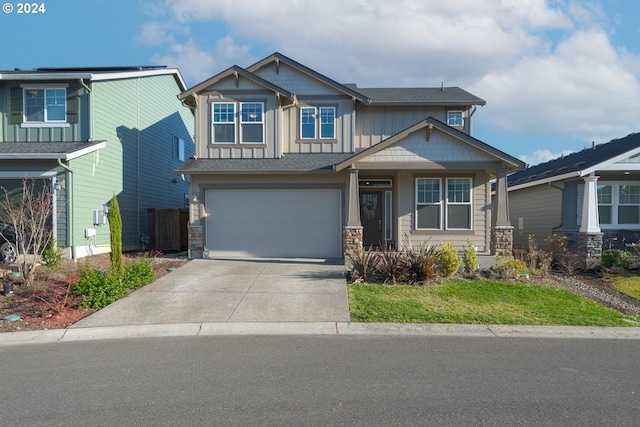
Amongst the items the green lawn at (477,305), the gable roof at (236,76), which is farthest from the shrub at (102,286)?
the gable roof at (236,76)

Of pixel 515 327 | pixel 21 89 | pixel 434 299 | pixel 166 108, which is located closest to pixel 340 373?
pixel 515 327

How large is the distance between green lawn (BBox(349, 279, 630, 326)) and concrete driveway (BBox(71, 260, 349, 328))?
2.10ft

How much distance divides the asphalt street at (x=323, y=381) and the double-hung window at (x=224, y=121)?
945 centimetres

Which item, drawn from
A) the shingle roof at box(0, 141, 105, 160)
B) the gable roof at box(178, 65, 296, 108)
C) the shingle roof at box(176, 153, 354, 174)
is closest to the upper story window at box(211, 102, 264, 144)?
the gable roof at box(178, 65, 296, 108)

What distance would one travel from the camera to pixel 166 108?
21.7 meters

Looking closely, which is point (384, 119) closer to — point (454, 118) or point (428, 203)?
point (454, 118)

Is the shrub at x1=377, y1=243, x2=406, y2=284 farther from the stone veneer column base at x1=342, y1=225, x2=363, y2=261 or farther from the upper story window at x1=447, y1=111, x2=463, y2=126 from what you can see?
the upper story window at x1=447, y1=111, x2=463, y2=126

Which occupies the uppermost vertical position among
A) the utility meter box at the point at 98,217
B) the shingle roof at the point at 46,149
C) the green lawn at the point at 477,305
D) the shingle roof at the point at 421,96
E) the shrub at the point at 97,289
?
the shingle roof at the point at 421,96

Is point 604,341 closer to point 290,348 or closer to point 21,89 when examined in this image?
point 290,348

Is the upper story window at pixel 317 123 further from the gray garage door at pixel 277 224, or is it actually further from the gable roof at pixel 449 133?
the gable roof at pixel 449 133

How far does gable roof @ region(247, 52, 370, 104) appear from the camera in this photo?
637 inches

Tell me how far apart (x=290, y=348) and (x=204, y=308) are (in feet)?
9.79

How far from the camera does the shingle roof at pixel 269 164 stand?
1489cm

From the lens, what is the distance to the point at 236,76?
15656 millimetres
